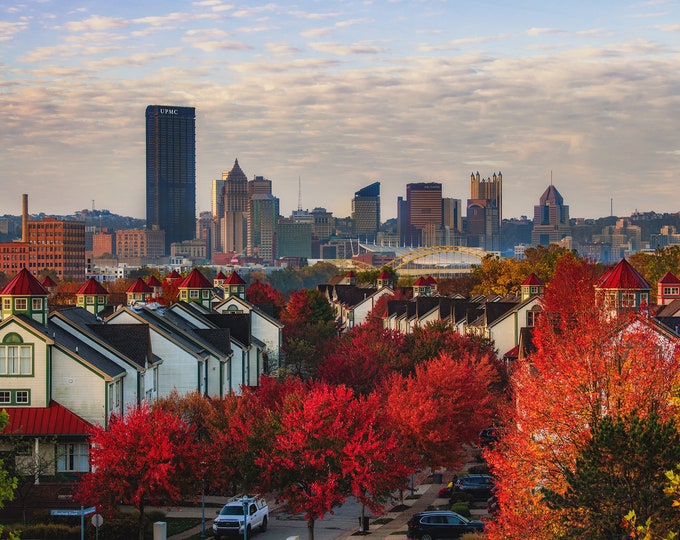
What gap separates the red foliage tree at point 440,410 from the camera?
54.0 m

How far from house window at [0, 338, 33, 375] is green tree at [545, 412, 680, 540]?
28.5 meters

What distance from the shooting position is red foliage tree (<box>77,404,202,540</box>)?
4425cm

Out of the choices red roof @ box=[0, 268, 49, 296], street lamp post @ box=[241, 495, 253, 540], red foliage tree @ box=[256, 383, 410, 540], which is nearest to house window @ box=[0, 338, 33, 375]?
red roof @ box=[0, 268, 49, 296]

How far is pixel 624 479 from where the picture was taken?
2983cm

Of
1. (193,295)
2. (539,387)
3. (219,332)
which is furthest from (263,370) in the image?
(539,387)

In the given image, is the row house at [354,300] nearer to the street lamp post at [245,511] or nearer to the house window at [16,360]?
the house window at [16,360]

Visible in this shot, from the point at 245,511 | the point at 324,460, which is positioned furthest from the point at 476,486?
the point at 245,511

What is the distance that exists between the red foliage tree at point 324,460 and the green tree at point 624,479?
1454 cm

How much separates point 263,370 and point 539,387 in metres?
45.5

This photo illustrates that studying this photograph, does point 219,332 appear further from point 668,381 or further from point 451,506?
point 668,381

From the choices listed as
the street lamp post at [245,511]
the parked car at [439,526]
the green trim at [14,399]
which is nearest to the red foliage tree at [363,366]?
the green trim at [14,399]

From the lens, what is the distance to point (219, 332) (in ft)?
233

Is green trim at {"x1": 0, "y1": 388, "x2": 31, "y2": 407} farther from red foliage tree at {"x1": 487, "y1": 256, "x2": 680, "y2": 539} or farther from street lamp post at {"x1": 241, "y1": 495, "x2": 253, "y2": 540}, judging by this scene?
red foliage tree at {"x1": 487, "y1": 256, "x2": 680, "y2": 539}

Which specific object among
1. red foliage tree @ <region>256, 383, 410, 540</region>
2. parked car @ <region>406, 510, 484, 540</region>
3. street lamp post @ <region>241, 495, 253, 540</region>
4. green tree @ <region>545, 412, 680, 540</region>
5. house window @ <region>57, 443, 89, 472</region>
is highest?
green tree @ <region>545, 412, 680, 540</region>
